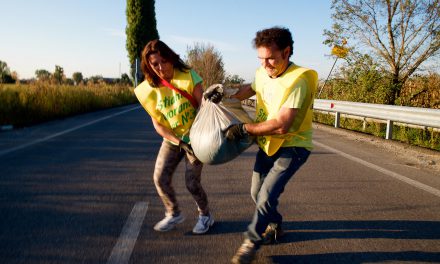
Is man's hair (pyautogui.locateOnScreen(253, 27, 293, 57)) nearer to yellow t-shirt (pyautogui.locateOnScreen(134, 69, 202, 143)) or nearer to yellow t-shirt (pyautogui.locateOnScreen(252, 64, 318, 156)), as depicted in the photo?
yellow t-shirt (pyautogui.locateOnScreen(252, 64, 318, 156))

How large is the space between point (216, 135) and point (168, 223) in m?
1.11

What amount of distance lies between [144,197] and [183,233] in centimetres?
116

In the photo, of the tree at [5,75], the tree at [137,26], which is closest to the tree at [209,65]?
the tree at [137,26]

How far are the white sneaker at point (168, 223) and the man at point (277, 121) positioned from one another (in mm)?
866

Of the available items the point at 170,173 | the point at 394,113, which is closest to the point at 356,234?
the point at 170,173

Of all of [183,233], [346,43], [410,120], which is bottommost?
[183,233]

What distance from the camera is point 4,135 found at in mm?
8922

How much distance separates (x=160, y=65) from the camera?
306cm

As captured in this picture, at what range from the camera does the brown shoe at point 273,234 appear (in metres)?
3.15

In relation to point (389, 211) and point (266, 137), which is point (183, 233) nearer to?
point (266, 137)

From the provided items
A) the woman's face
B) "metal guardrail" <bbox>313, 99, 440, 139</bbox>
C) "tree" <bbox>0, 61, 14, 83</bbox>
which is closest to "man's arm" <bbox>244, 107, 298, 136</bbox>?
the woman's face

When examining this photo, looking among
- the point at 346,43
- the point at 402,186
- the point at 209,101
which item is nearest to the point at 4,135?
the point at 209,101

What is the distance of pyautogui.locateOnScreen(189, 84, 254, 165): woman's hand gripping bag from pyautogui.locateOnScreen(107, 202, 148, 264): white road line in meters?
0.93

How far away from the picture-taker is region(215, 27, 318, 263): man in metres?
2.62
